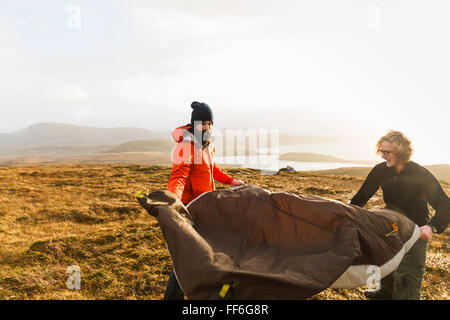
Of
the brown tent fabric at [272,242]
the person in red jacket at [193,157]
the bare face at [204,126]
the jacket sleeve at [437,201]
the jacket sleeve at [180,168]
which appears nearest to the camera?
the brown tent fabric at [272,242]

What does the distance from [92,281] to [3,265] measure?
10.3ft

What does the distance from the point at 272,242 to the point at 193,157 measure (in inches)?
79.2

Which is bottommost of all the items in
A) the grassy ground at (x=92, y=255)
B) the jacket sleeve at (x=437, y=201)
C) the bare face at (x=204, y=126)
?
the grassy ground at (x=92, y=255)

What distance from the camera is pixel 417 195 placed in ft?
13.5

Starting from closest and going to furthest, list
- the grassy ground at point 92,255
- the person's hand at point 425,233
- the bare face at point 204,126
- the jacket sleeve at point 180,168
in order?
the person's hand at point 425,233, the jacket sleeve at point 180,168, the bare face at point 204,126, the grassy ground at point 92,255

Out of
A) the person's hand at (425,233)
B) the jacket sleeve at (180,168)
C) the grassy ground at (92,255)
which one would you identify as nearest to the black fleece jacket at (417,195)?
the person's hand at (425,233)

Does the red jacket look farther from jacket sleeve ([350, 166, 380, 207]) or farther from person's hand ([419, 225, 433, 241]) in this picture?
person's hand ([419, 225, 433, 241])

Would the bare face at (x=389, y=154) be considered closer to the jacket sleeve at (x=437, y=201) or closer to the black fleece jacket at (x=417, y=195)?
the black fleece jacket at (x=417, y=195)

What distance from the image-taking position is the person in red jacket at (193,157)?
4.27m

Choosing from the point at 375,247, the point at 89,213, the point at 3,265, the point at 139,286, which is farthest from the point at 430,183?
the point at 89,213

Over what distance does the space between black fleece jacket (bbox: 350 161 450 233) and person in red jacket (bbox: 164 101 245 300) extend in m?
3.34

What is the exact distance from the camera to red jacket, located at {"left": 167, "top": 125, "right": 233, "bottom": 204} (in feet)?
14.0

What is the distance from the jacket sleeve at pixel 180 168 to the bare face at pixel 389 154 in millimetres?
3415

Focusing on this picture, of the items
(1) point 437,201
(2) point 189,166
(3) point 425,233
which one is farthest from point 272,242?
(1) point 437,201
